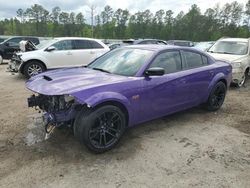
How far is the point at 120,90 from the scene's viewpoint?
4059mm

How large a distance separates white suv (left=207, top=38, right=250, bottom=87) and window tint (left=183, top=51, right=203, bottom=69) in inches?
143

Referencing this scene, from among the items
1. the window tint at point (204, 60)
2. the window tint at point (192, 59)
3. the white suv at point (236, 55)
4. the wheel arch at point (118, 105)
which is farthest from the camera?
the white suv at point (236, 55)

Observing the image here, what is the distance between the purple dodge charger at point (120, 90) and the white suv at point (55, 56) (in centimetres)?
522

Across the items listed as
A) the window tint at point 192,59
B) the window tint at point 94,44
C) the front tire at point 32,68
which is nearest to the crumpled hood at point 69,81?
the window tint at point 192,59

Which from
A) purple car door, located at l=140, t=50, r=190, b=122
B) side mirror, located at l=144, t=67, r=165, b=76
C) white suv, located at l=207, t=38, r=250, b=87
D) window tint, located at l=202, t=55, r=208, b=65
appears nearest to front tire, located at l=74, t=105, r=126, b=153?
purple car door, located at l=140, t=50, r=190, b=122

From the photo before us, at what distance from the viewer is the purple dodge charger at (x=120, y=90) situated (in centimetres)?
382

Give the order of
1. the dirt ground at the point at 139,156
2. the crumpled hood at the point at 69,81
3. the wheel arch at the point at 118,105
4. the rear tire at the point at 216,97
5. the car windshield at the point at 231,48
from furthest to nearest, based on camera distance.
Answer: the car windshield at the point at 231,48, the rear tire at the point at 216,97, the wheel arch at the point at 118,105, the crumpled hood at the point at 69,81, the dirt ground at the point at 139,156

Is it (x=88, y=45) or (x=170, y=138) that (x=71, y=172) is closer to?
(x=170, y=138)

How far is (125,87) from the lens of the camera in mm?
4129

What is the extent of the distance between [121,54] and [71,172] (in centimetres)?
248

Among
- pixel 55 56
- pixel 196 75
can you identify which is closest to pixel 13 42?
pixel 55 56

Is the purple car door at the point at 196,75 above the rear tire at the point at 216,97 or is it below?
above

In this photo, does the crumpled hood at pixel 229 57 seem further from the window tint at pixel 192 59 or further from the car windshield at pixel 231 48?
the window tint at pixel 192 59

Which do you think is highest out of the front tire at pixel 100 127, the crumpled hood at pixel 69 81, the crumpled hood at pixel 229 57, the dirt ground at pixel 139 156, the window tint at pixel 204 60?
the window tint at pixel 204 60
